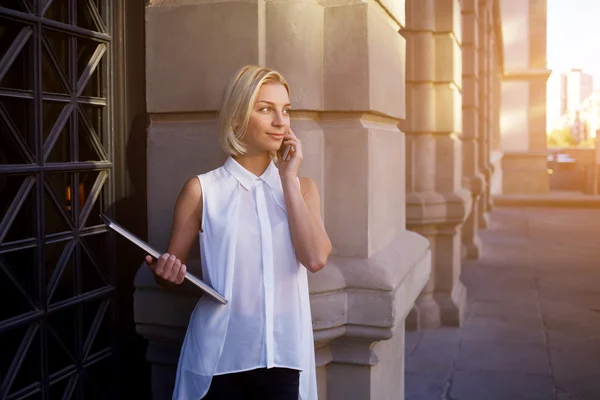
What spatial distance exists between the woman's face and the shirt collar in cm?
8

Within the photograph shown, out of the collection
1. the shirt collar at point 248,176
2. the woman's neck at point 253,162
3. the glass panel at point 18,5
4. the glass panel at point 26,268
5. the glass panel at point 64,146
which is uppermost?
the glass panel at point 18,5

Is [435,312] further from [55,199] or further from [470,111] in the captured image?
[55,199]

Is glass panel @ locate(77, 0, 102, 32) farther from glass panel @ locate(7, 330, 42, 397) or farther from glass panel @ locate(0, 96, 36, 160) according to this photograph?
glass panel @ locate(7, 330, 42, 397)

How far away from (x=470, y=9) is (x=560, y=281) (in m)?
3.61

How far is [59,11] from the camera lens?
266cm

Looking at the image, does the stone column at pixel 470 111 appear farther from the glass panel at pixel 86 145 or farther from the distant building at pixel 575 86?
the distant building at pixel 575 86

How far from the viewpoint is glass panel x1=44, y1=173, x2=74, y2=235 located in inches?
103

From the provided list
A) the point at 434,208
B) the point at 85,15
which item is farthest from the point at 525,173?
the point at 85,15

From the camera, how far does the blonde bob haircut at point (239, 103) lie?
221 cm

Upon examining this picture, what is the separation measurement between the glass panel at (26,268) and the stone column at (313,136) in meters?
0.47

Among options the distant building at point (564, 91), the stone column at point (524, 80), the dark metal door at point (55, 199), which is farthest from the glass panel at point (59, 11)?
the distant building at point (564, 91)

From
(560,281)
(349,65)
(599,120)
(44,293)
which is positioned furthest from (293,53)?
(599,120)

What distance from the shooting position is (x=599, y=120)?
72.4m

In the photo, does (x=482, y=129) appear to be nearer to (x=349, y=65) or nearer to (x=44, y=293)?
(x=349, y=65)
